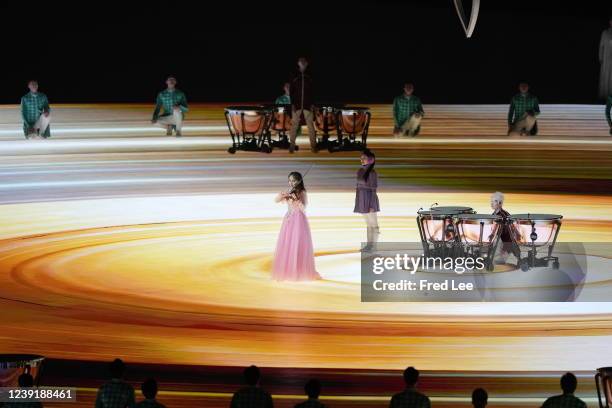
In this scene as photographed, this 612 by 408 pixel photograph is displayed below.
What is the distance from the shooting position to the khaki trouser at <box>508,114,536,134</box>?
2830 cm

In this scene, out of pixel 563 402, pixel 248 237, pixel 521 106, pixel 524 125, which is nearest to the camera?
pixel 563 402

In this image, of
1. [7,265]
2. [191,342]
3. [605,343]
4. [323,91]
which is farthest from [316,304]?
[323,91]

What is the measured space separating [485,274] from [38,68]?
21.8 meters

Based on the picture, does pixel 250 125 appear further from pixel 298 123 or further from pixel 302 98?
pixel 302 98

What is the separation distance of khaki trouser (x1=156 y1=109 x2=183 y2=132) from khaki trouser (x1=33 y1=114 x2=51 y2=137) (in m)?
2.37

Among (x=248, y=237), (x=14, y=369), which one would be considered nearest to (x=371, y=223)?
(x=248, y=237)

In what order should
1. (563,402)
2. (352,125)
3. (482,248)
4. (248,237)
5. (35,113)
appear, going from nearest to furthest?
(563,402) → (482,248) → (248,237) → (352,125) → (35,113)

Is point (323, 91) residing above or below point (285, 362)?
above

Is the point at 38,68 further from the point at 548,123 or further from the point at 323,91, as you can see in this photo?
the point at 548,123

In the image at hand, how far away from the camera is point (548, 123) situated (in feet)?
97.4

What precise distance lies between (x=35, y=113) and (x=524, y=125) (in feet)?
33.7

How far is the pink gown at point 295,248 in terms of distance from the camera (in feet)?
48.6

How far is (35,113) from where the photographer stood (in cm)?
2698

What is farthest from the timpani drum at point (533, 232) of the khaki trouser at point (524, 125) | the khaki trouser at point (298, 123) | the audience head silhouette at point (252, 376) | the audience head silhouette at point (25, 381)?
the khaki trouser at point (524, 125)
